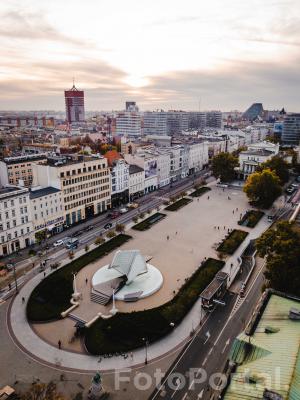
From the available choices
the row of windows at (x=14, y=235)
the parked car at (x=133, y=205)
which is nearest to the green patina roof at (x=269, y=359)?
the row of windows at (x=14, y=235)

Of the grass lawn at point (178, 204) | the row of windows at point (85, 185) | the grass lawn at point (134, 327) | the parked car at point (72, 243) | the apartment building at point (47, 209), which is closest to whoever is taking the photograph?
the grass lawn at point (134, 327)

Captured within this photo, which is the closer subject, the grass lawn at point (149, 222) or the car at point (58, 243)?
the car at point (58, 243)

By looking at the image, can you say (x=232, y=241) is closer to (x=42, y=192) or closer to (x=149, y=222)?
(x=149, y=222)

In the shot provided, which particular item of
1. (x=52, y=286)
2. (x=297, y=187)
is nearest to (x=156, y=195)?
(x=297, y=187)

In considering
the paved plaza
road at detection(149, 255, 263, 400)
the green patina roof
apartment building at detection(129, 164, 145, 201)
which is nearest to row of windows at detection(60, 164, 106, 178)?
apartment building at detection(129, 164, 145, 201)

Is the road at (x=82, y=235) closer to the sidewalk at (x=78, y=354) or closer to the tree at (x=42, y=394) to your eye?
the sidewalk at (x=78, y=354)

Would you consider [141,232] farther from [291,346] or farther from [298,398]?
[298,398]
